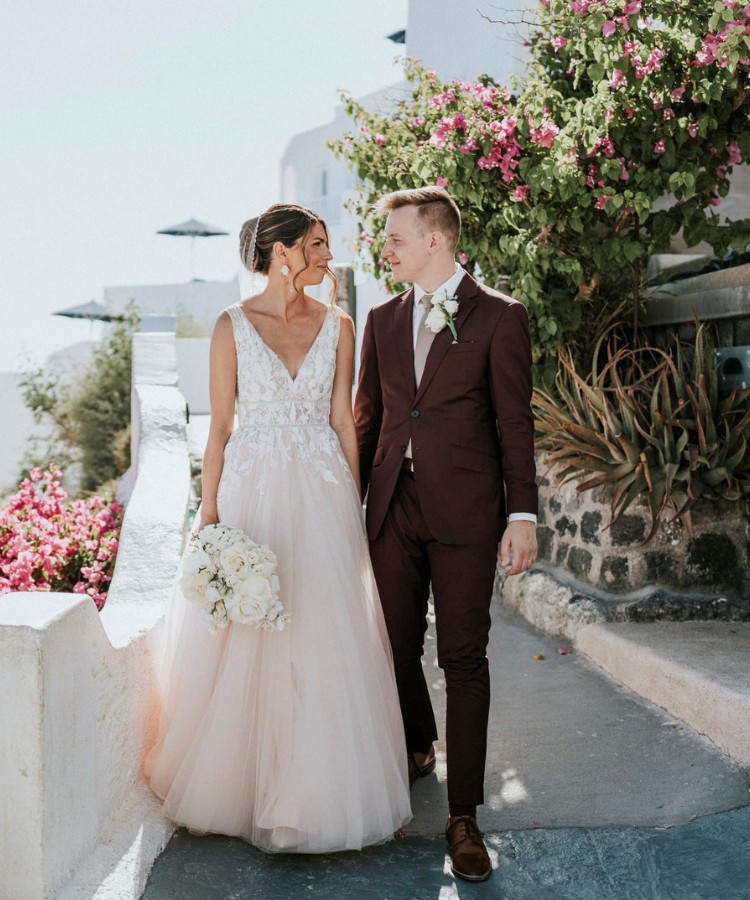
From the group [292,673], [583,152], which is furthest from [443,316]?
[583,152]

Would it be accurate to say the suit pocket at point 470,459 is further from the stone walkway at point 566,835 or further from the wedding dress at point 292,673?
the stone walkway at point 566,835

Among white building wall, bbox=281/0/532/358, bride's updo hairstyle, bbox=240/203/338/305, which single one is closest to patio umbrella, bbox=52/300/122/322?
white building wall, bbox=281/0/532/358

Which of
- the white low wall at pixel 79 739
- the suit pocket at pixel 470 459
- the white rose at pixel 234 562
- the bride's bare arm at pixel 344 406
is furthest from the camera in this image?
the bride's bare arm at pixel 344 406

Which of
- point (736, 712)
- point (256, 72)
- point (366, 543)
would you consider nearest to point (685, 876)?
point (736, 712)

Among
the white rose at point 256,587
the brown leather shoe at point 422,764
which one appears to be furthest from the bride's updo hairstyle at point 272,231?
the brown leather shoe at point 422,764

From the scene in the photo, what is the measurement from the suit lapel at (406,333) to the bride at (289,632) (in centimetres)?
19

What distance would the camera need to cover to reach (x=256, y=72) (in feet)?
40.3

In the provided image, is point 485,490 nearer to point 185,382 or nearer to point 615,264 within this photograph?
point 615,264

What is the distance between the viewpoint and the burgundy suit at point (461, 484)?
3279 millimetres

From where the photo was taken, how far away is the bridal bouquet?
9.95 feet

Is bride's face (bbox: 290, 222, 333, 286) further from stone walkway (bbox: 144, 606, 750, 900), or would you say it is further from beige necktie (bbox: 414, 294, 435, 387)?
stone walkway (bbox: 144, 606, 750, 900)

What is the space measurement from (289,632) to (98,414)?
998 cm

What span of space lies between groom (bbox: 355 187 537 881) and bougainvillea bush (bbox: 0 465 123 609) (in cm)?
230

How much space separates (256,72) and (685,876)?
11.3m
